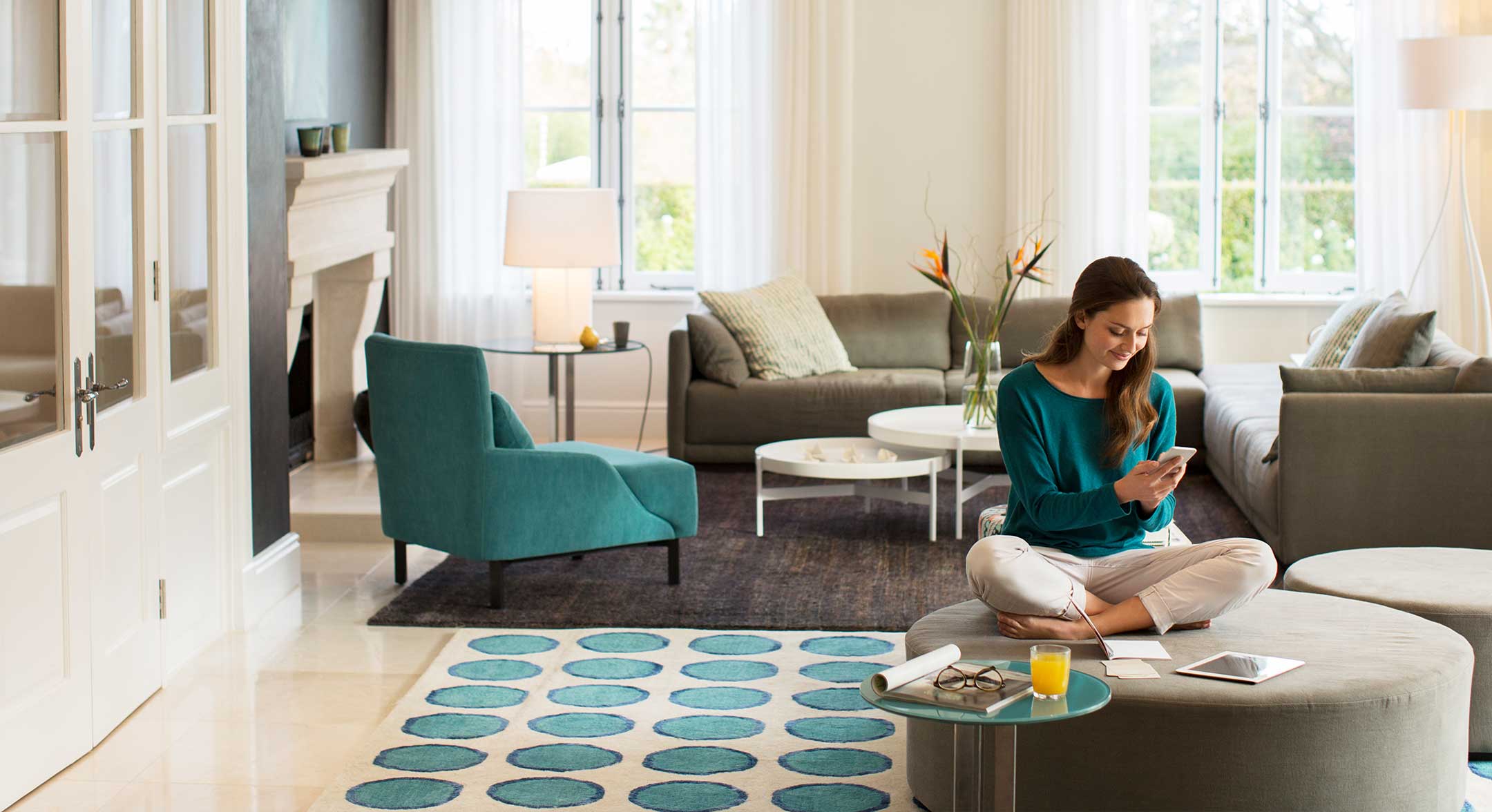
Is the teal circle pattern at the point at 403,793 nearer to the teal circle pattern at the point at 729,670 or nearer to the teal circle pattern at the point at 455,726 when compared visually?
the teal circle pattern at the point at 455,726

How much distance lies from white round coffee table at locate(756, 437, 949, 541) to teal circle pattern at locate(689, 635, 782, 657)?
968 millimetres

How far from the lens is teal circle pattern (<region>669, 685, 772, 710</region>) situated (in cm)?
378

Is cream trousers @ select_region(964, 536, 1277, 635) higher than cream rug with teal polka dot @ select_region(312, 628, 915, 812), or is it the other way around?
cream trousers @ select_region(964, 536, 1277, 635)

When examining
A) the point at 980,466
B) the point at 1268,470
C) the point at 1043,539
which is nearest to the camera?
the point at 1043,539

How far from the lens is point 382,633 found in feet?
14.8

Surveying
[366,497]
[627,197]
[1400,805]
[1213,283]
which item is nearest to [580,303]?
[366,497]

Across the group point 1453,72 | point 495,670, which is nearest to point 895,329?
point 1453,72

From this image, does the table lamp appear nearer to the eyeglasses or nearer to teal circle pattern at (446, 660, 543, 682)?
teal circle pattern at (446, 660, 543, 682)

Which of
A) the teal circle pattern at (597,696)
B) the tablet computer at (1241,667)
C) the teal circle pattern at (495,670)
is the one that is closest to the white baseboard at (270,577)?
the teal circle pattern at (495,670)

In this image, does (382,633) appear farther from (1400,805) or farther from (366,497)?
(1400,805)

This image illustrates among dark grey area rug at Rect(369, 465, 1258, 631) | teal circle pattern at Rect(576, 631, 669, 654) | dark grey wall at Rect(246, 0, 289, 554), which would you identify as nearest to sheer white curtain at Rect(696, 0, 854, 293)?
dark grey area rug at Rect(369, 465, 1258, 631)

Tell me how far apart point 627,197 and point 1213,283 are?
9.91 feet

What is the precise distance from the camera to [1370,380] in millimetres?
4766

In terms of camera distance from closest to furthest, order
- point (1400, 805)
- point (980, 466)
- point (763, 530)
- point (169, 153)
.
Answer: point (1400, 805) < point (169, 153) < point (763, 530) < point (980, 466)
